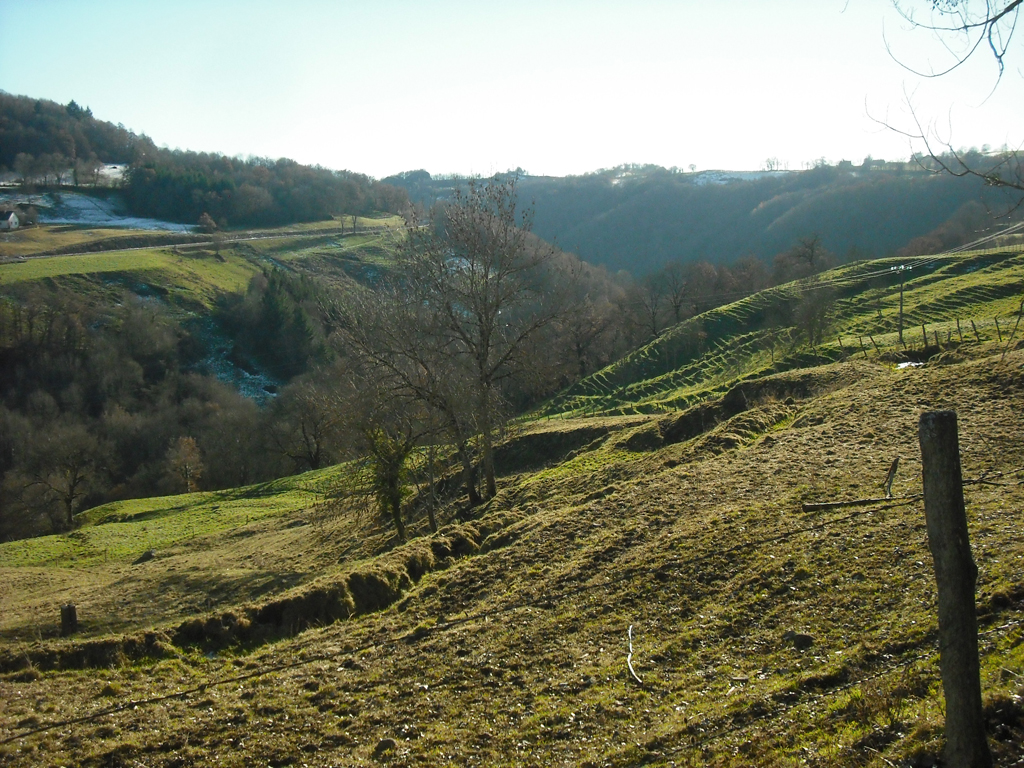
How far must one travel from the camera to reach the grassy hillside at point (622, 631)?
25.3 feet

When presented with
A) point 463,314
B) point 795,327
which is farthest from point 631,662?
point 795,327

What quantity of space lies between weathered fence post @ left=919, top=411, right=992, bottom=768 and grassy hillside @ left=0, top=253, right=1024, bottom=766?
85 cm

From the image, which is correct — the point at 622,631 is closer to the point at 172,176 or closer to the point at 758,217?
the point at 172,176

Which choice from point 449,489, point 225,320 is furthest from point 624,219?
point 449,489

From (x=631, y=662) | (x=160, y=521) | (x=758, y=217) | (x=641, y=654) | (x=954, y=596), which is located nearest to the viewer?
(x=954, y=596)

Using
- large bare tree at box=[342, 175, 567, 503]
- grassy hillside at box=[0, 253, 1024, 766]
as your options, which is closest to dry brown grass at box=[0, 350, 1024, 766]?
grassy hillside at box=[0, 253, 1024, 766]

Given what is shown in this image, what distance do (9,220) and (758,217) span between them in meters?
159

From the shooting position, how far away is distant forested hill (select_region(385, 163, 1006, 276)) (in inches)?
5408

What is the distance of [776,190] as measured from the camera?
18738cm

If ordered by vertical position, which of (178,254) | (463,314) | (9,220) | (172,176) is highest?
(172,176)

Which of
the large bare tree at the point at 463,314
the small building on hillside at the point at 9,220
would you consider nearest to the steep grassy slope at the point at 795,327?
the large bare tree at the point at 463,314

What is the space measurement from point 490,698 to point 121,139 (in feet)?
686

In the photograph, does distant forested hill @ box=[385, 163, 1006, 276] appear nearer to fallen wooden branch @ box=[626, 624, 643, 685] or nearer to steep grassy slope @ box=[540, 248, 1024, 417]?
steep grassy slope @ box=[540, 248, 1024, 417]

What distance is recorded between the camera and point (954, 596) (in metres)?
4.80
